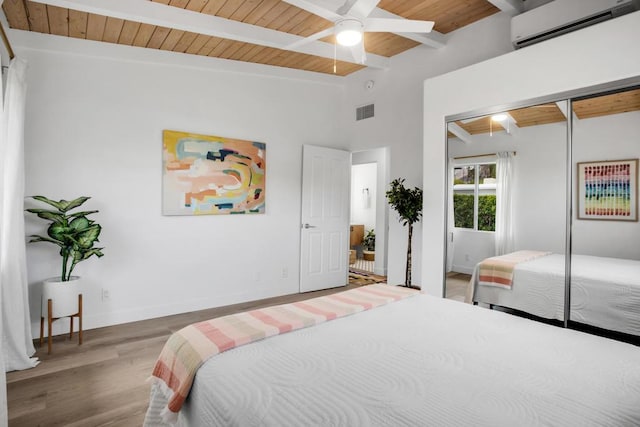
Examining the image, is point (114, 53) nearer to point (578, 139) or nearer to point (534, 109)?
point (534, 109)

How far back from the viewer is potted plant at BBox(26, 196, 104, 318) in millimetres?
3029

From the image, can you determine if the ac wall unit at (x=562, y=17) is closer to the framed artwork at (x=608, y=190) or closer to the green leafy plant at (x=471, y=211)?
the framed artwork at (x=608, y=190)

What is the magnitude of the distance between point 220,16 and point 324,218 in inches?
108

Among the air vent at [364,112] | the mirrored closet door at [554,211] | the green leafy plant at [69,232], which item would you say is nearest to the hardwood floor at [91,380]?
the green leafy plant at [69,232]

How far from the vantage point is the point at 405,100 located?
4.43m

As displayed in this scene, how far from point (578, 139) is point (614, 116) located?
23 cm

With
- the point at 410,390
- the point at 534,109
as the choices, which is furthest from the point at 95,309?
the point at 534,109

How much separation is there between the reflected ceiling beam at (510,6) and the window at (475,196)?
141 centimetres

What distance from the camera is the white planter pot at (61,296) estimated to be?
119 inches

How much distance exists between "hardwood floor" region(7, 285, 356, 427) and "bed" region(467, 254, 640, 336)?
8.68ft

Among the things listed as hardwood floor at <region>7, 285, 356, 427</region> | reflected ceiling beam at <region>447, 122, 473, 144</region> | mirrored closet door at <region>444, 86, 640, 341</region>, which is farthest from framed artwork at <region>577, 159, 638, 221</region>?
hardwood floor at <region>7, 285, 356, 427</region>

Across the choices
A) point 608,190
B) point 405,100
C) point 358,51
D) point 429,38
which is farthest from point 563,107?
point 405,100

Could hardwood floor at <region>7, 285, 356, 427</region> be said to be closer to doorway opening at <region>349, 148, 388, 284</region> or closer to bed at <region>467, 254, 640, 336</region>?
bed at <region>467, 254, 640, 336</region>

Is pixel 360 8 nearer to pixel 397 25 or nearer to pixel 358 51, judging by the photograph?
pixel 397 25
